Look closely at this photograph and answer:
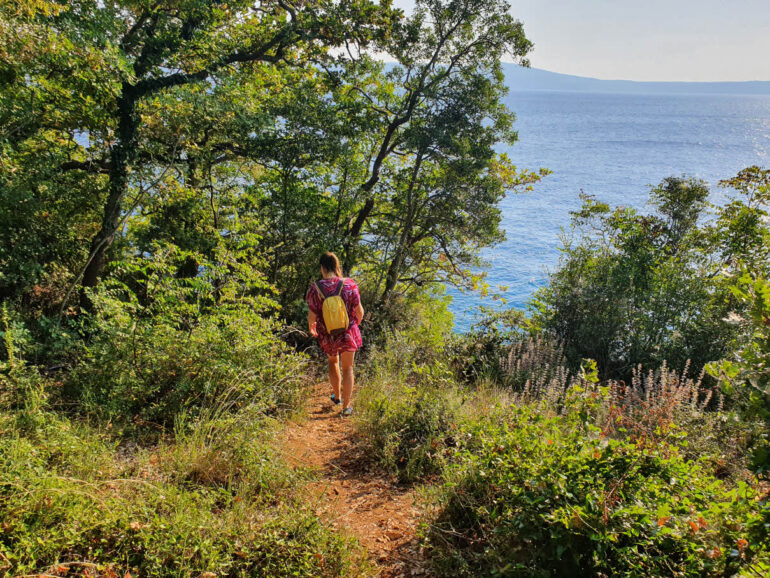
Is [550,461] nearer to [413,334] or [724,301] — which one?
[413,334]

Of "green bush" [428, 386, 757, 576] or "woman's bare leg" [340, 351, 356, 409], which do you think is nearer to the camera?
"green bush" [428, 386, 757, 576]

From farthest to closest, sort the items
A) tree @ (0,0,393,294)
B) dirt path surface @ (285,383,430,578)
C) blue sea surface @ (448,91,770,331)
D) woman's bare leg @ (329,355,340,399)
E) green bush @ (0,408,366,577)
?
1. blue sea surface @ (448,91,770,331)
2. tree @ (0,0,393,294)
3. woman's bare leg @ (329,355,340,399)
4. dirt path surface @ (285,383,430,578)
5. green bush @ (0,408,366,577)

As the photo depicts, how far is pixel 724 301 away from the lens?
27.2 ft

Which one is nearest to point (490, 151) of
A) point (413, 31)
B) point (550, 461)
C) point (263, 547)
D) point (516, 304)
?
point (413, 31)

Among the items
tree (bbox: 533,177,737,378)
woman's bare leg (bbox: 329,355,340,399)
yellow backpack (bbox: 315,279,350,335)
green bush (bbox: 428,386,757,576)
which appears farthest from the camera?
tree (bbox: 533,177,737,378)

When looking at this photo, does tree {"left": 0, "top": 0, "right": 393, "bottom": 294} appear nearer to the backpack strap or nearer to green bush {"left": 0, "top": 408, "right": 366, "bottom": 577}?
the backpack strap

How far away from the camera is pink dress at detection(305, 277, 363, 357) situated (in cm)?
549

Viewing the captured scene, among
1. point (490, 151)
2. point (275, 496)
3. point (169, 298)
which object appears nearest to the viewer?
point (275, 496)

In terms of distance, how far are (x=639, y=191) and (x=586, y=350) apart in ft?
131

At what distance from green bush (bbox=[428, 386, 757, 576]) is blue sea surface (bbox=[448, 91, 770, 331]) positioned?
25.3 ft

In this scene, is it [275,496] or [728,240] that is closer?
[275,496]

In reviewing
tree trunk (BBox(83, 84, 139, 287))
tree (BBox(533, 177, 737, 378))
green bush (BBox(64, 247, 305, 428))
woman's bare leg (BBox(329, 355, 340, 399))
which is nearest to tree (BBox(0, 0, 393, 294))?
tree trunk (BBox(83, 84, 139, 287))

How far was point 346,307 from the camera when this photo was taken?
5570mm

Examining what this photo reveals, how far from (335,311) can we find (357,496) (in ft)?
7.39
